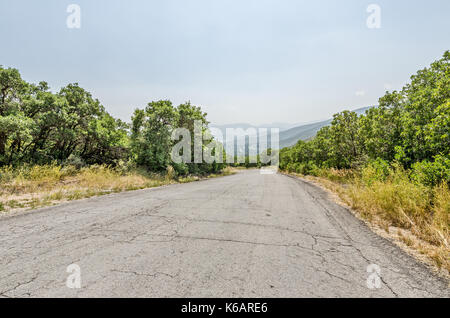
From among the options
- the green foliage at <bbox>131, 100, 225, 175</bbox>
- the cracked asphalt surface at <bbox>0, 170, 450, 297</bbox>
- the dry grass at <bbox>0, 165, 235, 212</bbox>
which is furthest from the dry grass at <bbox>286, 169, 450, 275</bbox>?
the green foliage at <bbox>131, 100, 225, 175</bbox>

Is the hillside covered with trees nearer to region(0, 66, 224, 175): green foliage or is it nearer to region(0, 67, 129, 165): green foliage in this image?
region(0, 66, 224, 175): green foliage

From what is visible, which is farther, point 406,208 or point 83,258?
point 406,208

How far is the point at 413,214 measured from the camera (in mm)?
4727

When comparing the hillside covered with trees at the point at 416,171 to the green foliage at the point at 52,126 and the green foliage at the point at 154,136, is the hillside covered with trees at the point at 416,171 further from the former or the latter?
the green foliage at the point at 52,126

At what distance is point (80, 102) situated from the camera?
14.5 meters

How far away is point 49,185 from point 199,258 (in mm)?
10415

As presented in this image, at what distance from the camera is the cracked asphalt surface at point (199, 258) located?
2.22m

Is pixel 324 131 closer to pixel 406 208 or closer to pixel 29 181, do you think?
pixel 406 208

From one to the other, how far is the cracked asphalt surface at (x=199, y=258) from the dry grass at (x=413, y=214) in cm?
42

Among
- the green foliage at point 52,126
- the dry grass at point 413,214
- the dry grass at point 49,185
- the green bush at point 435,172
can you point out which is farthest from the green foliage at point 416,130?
the green foliage at point 52,126

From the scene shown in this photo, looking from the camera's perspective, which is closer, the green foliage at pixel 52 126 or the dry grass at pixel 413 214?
the dry grass at pixel 413 214

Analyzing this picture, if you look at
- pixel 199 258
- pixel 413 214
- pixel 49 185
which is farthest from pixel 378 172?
pixel 49 185
